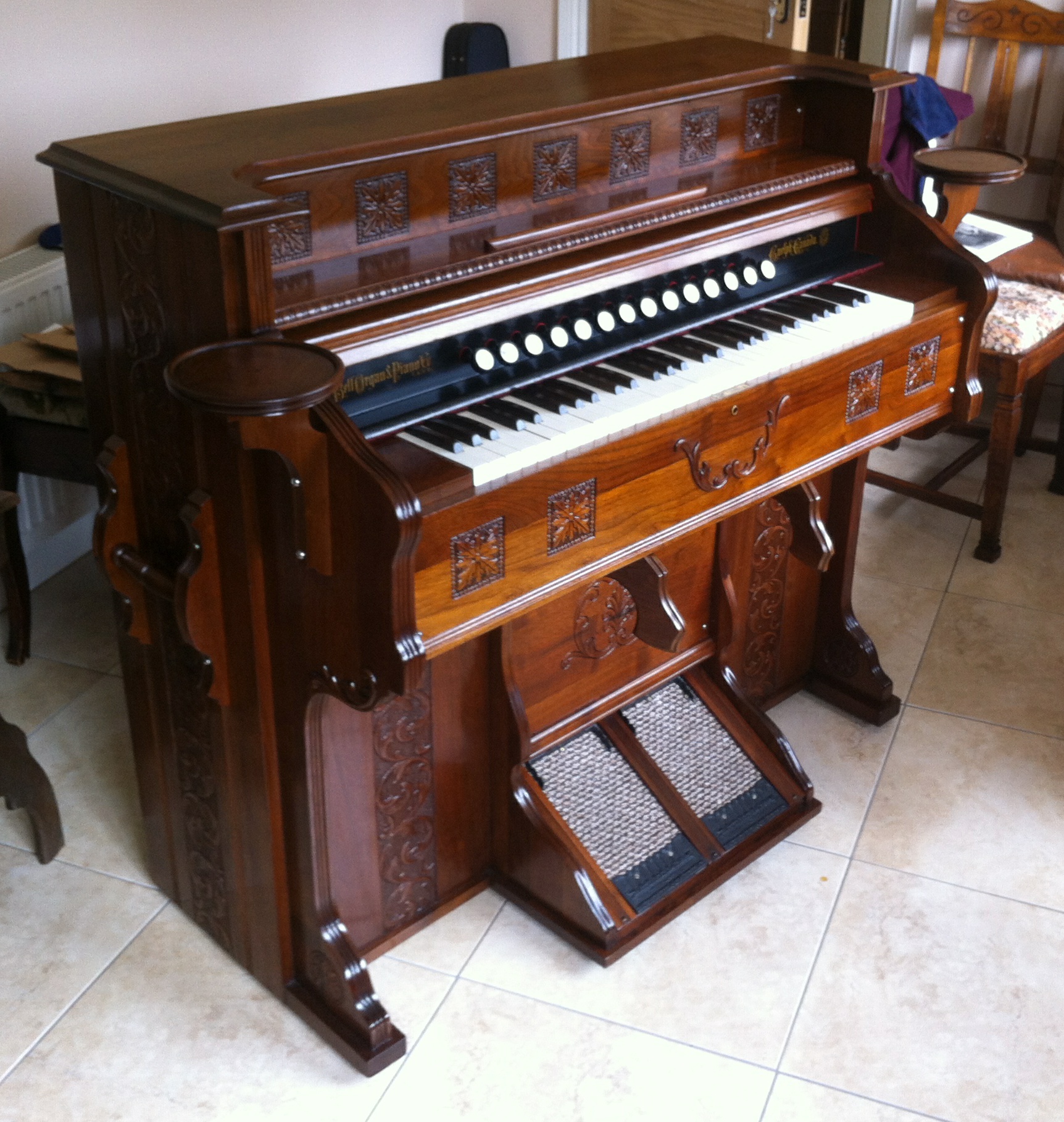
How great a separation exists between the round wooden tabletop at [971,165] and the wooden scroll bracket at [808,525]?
59 centimetres

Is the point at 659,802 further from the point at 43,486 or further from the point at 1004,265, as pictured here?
the point at 1004,265

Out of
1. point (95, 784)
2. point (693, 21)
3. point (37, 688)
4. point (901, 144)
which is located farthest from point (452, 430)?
point (693, 21)

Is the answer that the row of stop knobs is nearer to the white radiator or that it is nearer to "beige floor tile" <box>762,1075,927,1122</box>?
"beige floor tile" <box>762,1075,927,1122</box>

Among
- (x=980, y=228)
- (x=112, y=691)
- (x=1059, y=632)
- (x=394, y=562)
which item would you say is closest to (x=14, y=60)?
(x=112, y=691)

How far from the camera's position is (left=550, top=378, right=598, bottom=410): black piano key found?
1791mm

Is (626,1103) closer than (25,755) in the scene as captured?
Yes

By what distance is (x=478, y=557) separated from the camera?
65.6 inches

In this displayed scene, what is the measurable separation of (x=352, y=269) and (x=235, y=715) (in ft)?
2.06

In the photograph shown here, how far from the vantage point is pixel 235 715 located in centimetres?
190

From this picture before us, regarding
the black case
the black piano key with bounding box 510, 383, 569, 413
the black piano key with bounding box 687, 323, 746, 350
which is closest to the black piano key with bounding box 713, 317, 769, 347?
the black piano key with bounding box 687, 323, 746, 350

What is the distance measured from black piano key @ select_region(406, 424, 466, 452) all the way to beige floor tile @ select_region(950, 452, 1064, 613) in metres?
1.87

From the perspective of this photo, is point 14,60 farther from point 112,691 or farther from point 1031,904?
point 1031,904

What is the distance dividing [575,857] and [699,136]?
1.14 m

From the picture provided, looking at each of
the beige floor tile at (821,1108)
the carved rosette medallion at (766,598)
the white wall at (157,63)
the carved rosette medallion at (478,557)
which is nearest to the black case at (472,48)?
the white wall at (157,63)
